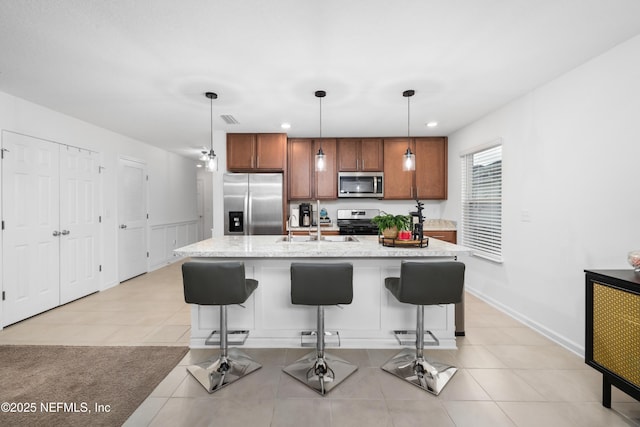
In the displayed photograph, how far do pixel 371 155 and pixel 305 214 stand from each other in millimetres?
1501

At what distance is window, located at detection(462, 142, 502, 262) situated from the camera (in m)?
3.69

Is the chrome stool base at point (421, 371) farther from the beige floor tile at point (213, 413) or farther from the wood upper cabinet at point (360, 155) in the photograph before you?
the wood upper cabinet at point (360, 155)

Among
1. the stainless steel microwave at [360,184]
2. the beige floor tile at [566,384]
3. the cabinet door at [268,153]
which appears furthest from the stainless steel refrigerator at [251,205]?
the beige floor tile at [566,384]

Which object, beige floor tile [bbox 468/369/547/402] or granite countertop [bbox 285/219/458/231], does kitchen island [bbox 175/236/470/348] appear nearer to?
beige floor tile [bbox 468/369/547/402]

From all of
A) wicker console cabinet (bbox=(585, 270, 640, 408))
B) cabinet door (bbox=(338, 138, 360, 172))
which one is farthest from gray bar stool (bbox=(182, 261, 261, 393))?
cabinet door (bbox=(338, 138, 360, 172))

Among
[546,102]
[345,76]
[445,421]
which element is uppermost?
[345,76]

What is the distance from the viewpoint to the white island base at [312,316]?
2.62 meters

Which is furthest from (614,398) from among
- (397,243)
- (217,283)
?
(217,283)

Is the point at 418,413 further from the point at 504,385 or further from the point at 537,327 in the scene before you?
the point at 537,327

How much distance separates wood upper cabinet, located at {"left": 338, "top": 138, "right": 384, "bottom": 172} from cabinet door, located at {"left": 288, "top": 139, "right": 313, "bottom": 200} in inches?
21.3

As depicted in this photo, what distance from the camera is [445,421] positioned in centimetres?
175

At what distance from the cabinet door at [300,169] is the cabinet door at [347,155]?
50 centimetres

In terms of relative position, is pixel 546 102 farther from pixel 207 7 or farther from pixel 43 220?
pixel 43 220

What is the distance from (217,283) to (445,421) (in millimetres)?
1659
